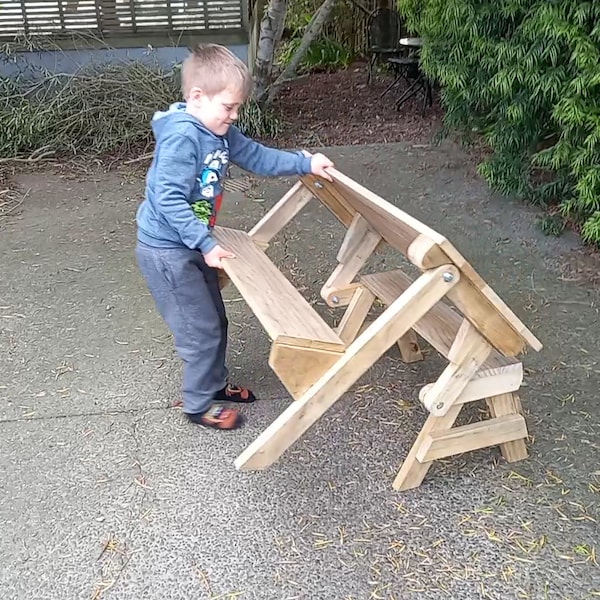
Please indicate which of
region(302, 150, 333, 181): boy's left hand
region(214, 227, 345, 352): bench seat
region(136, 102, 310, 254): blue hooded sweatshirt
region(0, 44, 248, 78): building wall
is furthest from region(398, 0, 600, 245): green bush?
region(0, 44, 248, 78): building wall

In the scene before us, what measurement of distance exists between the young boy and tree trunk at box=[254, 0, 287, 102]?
4267 millimetres

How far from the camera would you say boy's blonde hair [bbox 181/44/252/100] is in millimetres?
2898

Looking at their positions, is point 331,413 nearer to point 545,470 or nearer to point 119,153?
point 545,470

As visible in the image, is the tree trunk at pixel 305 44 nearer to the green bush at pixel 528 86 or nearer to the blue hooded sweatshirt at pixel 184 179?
the green bush at pixel 528 86

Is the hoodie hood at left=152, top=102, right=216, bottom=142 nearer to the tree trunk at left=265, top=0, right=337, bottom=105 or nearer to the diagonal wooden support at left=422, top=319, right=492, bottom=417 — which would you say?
the diagonal wooden support at left=422, top=319, right=492, bottom=417

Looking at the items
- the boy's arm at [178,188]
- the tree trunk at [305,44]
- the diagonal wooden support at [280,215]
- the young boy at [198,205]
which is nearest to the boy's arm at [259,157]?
the young boy at [198,205]

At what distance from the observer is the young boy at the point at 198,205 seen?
292 centimetres

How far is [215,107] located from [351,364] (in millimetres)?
1143

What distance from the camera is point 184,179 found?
2.94m

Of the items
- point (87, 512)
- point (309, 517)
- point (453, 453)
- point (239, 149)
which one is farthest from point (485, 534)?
point (239, 149)

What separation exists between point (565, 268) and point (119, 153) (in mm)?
4249

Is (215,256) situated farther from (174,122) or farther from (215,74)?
(215,74)

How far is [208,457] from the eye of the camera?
3156 millimetres

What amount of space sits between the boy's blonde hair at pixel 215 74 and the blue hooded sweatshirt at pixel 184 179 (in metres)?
0.13
